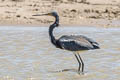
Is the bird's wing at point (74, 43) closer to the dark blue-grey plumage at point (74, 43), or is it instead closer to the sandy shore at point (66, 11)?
the dark blue-grey plumage at point (74, 43)

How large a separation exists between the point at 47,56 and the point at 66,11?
406cm

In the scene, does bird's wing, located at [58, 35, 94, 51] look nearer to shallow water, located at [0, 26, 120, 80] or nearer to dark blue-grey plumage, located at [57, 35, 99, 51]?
dark blue-grey plumage, located at [57, 35, 99, 51]

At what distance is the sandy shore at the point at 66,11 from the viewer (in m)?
13.2

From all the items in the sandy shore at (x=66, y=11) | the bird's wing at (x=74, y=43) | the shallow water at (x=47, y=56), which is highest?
the bird's wing at (x=74, y=43)

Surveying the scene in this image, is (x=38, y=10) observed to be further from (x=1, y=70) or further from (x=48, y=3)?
(x=1, y=70)

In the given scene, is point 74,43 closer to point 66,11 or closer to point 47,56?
point 47,56

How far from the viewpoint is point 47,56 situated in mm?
10031

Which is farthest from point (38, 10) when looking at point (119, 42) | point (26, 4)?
point (119, 42)

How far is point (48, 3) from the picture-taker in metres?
14.5

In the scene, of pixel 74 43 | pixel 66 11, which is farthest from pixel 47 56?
pixel 66 11

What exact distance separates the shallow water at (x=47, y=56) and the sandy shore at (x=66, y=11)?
517 millimetres

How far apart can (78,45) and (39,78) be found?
42.2 inches

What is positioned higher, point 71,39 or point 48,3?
point 71,39

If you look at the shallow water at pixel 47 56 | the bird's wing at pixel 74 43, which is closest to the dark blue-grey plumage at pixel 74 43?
the bird's wing at pixel 74 43
